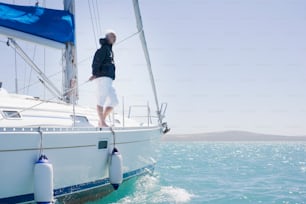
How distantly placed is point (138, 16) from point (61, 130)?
3690 millimetres

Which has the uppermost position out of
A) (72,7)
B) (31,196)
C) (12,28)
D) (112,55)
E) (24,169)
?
(72,7)

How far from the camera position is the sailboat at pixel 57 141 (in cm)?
463

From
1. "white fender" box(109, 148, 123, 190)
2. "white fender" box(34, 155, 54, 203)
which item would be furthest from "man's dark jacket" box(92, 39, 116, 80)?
"white fender" box(34, 155, 54, 203)

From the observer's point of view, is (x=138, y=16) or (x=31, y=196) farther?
(x=138, y=16)

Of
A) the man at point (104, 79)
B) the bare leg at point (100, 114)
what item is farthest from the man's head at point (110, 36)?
the bare leg at point (100, 114)

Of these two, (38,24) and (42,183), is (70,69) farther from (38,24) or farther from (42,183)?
(42,183)

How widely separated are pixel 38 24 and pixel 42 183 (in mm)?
3710

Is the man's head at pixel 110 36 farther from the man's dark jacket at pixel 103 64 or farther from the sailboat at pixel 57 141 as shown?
the sailboat at pixel 57 141

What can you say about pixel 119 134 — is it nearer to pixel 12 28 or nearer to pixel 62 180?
pixel 62 180

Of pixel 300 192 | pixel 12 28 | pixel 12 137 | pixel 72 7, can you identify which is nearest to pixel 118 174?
pixel 12 137

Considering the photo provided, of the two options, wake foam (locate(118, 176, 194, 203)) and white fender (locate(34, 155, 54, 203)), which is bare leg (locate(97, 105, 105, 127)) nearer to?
wake foam (locate(118, 176, 194, 203))

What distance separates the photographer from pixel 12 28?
23.1 feet

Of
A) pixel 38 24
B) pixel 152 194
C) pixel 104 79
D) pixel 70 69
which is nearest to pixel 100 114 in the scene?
pixel 104 79

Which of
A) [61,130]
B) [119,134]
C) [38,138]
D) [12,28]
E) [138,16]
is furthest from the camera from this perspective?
[138,16]
